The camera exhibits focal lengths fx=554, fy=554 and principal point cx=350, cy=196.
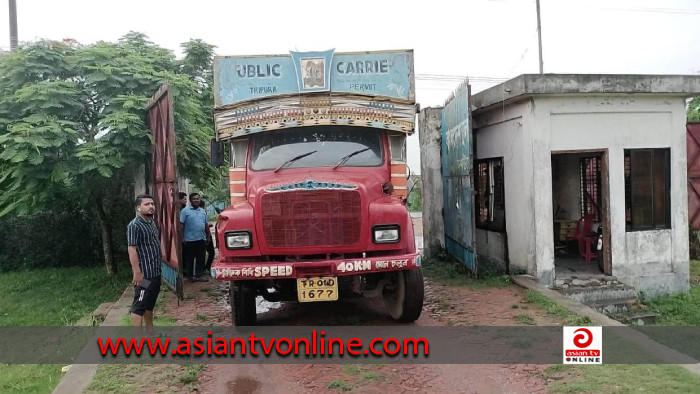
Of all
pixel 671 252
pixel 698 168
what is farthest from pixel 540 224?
pixel 698 168

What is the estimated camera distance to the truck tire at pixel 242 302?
575cm

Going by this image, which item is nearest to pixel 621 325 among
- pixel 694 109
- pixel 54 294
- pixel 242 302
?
pixel 242 302

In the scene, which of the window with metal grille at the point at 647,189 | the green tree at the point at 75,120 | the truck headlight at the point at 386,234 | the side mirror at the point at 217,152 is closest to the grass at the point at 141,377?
the truck headlight at the point at 386,234

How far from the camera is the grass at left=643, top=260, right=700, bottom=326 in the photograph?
7.59 m

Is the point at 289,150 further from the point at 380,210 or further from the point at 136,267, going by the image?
the point at 136,267

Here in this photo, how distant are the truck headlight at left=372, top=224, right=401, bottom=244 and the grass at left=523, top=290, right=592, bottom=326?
2.19 metres

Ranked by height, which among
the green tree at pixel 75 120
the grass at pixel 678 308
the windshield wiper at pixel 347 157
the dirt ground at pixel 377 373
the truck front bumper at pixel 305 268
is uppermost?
the green tree at pixel 75 120

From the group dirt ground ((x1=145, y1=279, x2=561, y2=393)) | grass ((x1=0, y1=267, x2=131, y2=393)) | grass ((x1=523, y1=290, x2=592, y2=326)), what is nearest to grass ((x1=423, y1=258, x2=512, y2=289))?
grass ((x1=523, y1=290, x2=592, y2=326))

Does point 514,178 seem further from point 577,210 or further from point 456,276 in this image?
point 577,210

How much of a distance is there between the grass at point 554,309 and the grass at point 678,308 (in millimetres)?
1900

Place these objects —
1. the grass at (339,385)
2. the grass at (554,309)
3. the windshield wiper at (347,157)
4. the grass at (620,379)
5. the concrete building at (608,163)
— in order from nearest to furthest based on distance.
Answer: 1. the grass at (620,379)
2. the grass at (339,385)
3. the grass at (554,309)
4. the windshield wiper at (347,157)
5. the concrete building at (608,163)

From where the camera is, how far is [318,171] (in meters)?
6.10

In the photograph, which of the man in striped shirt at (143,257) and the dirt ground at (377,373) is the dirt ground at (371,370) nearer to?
the dirt ground at (377,373)

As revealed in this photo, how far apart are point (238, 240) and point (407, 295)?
1.86 meters
